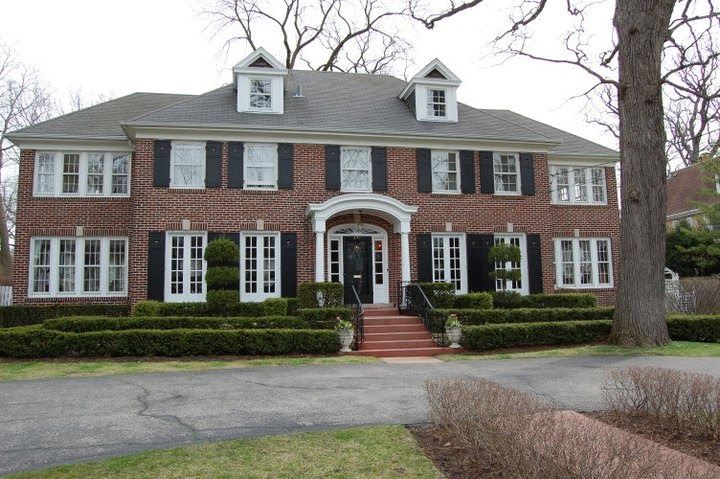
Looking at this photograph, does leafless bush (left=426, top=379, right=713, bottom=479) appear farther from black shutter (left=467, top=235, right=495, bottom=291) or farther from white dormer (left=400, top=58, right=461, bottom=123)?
white dormer (left=400, top=58, right=461, bottom=123)

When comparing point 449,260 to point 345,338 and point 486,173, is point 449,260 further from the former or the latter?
point 345,338

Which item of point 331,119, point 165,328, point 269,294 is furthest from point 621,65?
point 165,328

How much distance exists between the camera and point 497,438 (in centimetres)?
403

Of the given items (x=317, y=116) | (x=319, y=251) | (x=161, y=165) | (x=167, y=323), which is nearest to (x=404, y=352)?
(x=319, y=251)

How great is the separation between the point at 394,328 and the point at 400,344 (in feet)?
3.35

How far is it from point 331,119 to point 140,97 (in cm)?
819

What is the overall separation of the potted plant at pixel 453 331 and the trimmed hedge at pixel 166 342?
2.75 meters

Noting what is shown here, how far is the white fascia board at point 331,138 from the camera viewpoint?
52.5 feet

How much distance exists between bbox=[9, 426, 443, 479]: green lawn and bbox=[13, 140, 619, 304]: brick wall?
Result: 1134 cm

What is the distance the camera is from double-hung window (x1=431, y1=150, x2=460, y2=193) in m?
17.7

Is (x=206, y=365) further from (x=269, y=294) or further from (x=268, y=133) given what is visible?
(x=268, y=133)

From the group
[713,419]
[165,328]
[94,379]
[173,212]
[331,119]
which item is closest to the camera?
[713,419]

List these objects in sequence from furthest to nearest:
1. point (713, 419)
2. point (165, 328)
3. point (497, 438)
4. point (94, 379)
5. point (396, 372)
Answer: point (165, 328)
point (396, 372)
point (94, 379)
point (713, 419)
point (497, 438)

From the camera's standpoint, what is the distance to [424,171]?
17469 mm
